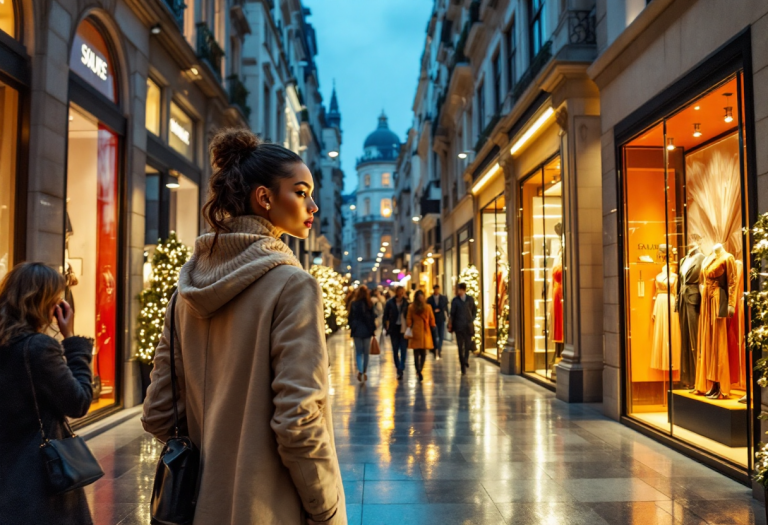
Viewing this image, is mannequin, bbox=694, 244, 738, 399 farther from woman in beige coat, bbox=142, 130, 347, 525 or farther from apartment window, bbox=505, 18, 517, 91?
apartment window, bbox=505, 18, 517, 91

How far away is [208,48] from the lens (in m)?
16.3

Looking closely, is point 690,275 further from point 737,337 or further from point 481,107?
point 481,107

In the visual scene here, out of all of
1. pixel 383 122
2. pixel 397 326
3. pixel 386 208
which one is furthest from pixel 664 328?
pixel 383 122

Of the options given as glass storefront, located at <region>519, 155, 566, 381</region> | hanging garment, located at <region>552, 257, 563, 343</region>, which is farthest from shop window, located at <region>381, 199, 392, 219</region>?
hanging garment, located at <region>552, 257, 563, 343</region>

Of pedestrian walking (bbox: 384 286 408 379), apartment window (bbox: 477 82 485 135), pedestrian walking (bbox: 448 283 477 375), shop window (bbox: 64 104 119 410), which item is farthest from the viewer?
apartment window (bbox: 477 82 485 135)

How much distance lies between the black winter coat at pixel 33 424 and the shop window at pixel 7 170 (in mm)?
5160

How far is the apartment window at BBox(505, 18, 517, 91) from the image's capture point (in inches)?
660

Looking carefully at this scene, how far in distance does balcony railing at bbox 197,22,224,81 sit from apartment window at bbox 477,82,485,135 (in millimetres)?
7752

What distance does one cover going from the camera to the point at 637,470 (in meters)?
6.80

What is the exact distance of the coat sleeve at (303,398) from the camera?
1.88 metres

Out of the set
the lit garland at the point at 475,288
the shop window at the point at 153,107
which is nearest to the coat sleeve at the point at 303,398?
the shop window at the point at 153,107

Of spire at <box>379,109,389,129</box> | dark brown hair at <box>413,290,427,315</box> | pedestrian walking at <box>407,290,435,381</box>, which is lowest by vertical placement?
pedestrian walking at <box>407,290,435,381</box>

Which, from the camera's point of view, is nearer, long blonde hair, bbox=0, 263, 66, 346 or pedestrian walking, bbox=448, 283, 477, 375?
long blonde hair, bbox=0, 263, 66, 346

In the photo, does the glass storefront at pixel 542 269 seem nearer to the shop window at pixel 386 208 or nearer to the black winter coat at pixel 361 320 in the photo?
the black winter coat at pixel 361 320
